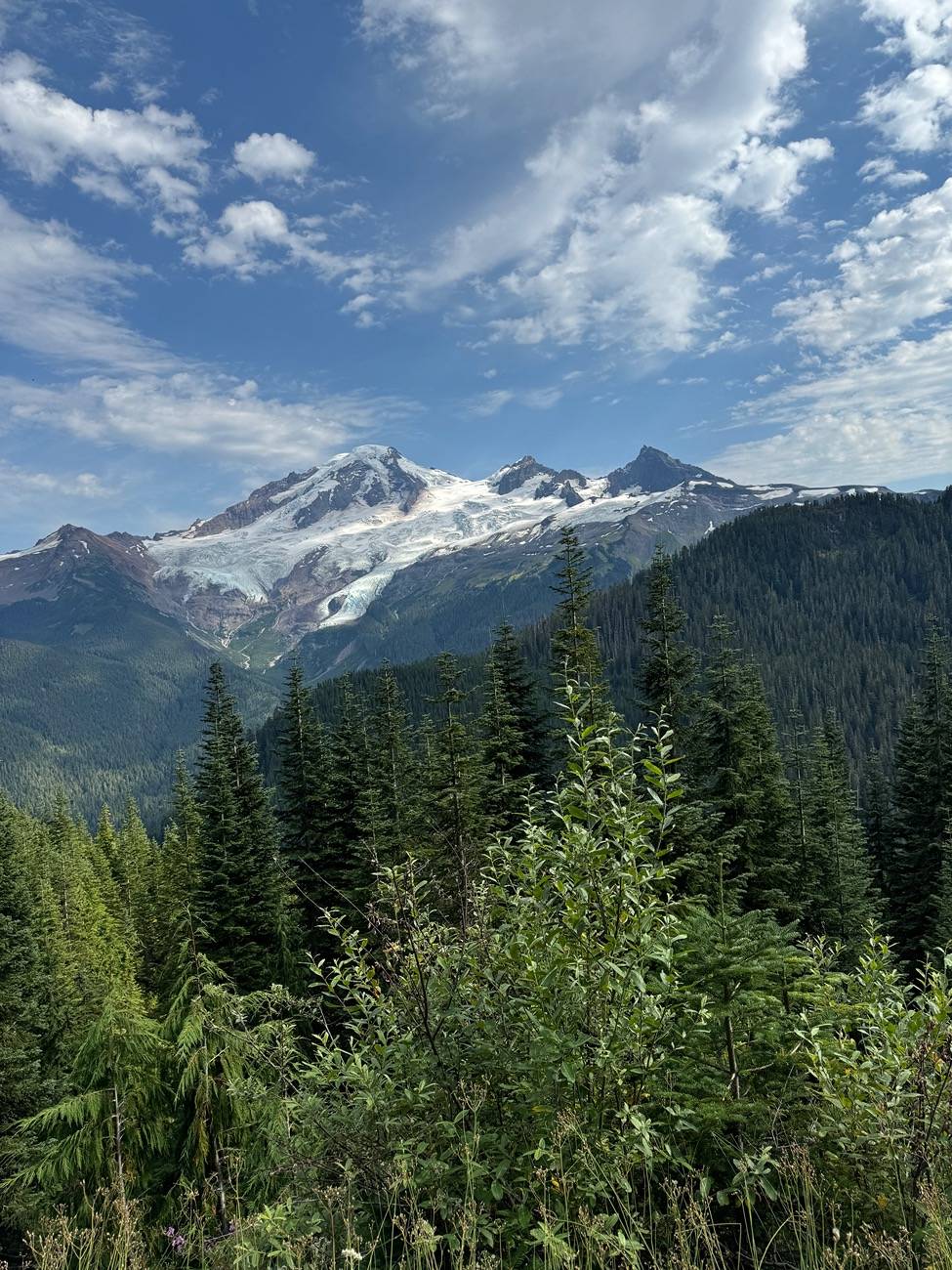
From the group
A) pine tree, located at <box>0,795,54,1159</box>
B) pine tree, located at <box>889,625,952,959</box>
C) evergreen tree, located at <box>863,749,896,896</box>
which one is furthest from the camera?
evergreen tree, located at <box>863,749,896,896</box>

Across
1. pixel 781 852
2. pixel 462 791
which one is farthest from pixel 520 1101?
pixel 781 852

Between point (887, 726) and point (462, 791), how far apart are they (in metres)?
159

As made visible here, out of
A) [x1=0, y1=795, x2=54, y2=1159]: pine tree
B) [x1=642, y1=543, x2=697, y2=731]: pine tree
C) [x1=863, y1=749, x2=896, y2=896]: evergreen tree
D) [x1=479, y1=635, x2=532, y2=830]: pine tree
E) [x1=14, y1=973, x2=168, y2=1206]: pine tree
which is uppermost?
[x1=642, y1=543, x2=697, y2=731]: pine tree

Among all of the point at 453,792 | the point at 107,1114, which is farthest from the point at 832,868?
the point at 107,1114

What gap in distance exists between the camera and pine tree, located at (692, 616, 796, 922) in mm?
22531

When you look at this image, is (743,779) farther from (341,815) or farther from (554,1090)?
(554,1090)

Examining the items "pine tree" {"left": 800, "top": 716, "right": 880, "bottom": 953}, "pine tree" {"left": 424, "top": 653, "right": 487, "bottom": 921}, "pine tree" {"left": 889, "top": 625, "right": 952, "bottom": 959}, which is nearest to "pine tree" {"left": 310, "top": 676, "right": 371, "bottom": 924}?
"pine tree" {"left": 424, "top": 653, "right": 487, "bottom": 921}

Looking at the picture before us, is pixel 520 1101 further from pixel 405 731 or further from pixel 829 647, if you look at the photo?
pixel 829 647

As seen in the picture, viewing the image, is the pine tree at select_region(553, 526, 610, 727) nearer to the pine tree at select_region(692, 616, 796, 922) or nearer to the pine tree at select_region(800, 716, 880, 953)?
the pine tree at select_region(692, 616, 796, 922)

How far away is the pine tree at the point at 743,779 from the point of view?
73.9 ft

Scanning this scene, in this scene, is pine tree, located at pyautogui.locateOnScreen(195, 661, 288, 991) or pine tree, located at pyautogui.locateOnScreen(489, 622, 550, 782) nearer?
pine tree, located at pyautogui.locateOnScreen(195, 661, 288, 991)

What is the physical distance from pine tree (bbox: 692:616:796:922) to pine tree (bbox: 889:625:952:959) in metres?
13.1

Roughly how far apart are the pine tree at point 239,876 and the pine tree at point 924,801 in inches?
1099

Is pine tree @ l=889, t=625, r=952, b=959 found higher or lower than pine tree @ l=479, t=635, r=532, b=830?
lower
